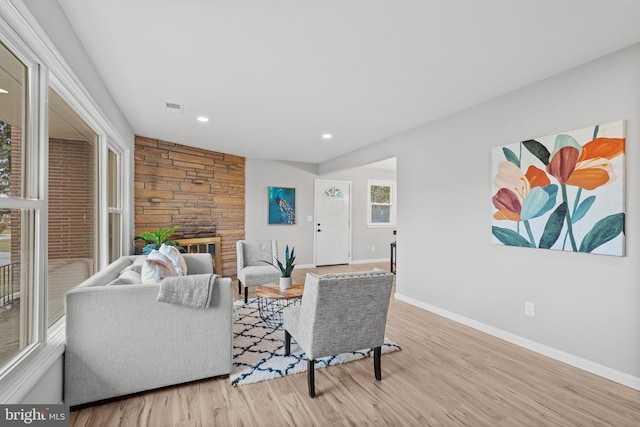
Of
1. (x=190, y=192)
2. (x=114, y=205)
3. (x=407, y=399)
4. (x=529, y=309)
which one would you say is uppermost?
(x=190, y=192)

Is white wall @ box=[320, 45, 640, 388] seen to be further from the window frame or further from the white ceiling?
the window frame

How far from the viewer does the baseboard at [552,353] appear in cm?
215

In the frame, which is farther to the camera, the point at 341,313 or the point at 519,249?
the point at 519,249

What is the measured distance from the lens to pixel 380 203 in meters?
7.45

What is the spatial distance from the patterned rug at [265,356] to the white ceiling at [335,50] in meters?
2.34

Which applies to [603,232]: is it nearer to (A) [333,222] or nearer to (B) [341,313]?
(B) [341,313]

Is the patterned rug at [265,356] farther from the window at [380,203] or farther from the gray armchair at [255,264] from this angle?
the window at [380,203]

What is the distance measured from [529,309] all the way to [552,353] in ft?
1.20

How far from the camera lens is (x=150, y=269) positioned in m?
2.42

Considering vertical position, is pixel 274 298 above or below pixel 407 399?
above

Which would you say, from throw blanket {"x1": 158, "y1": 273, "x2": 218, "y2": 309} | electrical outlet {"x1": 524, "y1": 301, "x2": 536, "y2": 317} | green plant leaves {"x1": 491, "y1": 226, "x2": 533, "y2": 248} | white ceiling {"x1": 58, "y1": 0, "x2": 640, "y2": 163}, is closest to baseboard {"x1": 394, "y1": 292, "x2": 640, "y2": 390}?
electrical outlet {"x1": 524, "y1": 301, "x2": 536, "y2": 317}

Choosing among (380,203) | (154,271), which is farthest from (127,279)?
(380,203)

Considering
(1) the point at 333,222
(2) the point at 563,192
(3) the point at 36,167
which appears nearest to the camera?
(3) the point at 36,167

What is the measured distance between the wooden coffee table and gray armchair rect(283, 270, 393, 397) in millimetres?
714
